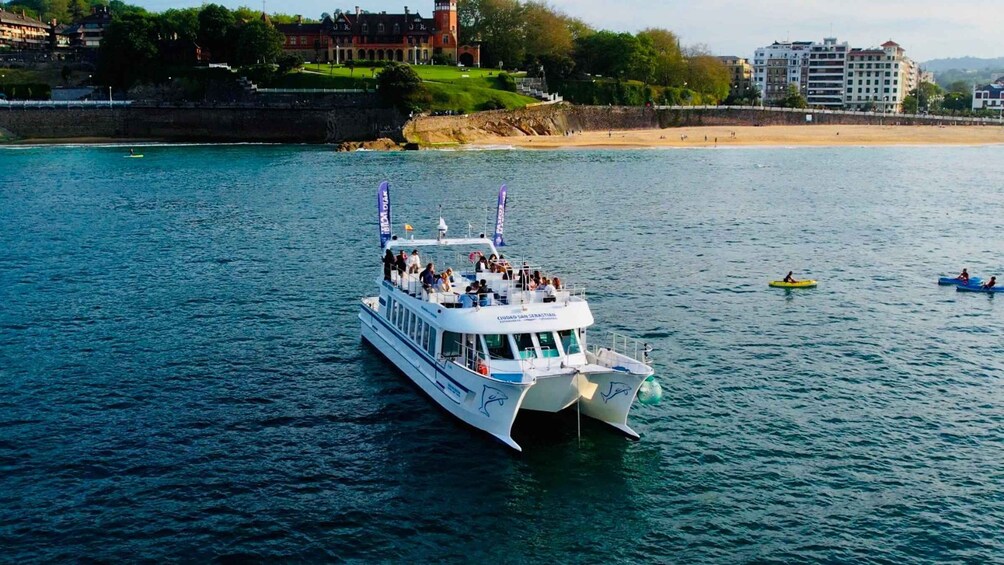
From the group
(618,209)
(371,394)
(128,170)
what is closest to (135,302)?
(371,394)

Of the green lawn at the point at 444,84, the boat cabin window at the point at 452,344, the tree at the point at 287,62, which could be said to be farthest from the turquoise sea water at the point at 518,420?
the tree at the point at 287,62

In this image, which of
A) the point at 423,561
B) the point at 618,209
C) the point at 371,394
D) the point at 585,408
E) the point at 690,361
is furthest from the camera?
the point at 618,209

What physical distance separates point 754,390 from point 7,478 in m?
28.7

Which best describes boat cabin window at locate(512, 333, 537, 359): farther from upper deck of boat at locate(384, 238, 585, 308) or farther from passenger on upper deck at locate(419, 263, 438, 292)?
passenger on upper deck at locate(419, 263, 438, 292)

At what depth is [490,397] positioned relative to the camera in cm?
3416

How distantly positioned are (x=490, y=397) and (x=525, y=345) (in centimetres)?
278

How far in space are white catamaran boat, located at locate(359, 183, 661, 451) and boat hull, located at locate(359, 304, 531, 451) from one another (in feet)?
0.12

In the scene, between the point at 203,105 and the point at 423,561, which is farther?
the point at 203,105

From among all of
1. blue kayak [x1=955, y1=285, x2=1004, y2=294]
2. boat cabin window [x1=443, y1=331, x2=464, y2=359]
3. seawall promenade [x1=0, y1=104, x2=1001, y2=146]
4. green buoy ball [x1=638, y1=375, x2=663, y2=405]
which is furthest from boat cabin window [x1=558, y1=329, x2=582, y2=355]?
seawall promenade [x1=0, y1=104, x2=1001, y2=146]

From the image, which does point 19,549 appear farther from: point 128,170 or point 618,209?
point 128,170

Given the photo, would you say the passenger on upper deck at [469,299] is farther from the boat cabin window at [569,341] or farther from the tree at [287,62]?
the tree at [287,62]

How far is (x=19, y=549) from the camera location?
2716 cm

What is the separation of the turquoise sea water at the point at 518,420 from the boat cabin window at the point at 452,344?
261 centimetres

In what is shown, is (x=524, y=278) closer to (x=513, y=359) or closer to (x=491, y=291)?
(x=491, y=291)
